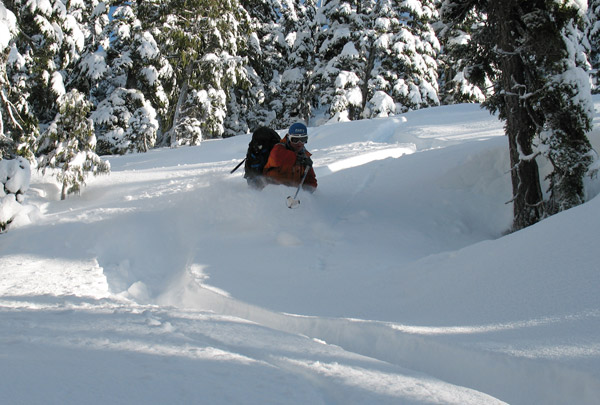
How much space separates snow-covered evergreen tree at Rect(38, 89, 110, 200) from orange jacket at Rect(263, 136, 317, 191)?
460 cm

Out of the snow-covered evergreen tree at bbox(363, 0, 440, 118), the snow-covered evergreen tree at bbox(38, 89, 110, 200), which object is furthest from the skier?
the snow-covered evergreen tree at bbox(363, 0, 440, 118)

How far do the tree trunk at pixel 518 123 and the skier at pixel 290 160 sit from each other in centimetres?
349

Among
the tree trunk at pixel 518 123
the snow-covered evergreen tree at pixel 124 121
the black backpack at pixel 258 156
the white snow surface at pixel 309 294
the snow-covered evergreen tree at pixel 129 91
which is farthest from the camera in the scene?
the snow-covered evergreen tree at pixel 124 121

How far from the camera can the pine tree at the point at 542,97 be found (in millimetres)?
6715

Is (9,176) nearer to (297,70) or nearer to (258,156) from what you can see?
(258,156)

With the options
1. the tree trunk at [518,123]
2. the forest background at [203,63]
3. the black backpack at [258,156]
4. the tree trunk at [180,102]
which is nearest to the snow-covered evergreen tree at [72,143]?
the forest background at [203,63]

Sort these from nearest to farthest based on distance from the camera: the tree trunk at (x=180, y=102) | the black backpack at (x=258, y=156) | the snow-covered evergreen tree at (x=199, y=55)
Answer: the black backpack at (x=258, y=156) < the snow-covered evergreen tree at (x=199, y=55) < the tree trunk at (x=180, y=102)

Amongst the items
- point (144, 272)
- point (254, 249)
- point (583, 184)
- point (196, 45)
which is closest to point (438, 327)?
point (254, 249)

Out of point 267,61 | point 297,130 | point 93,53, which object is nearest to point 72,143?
point 297,130

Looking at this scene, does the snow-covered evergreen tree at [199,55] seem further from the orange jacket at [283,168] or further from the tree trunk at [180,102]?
the orange jacket at [283,168]

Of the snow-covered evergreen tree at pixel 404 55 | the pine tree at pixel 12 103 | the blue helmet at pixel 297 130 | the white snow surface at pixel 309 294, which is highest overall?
the snow-covered evergreen tree at pixel 404 55

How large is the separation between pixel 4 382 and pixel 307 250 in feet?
15.4

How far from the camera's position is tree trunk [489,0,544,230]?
7145mm

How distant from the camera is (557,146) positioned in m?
6.75
